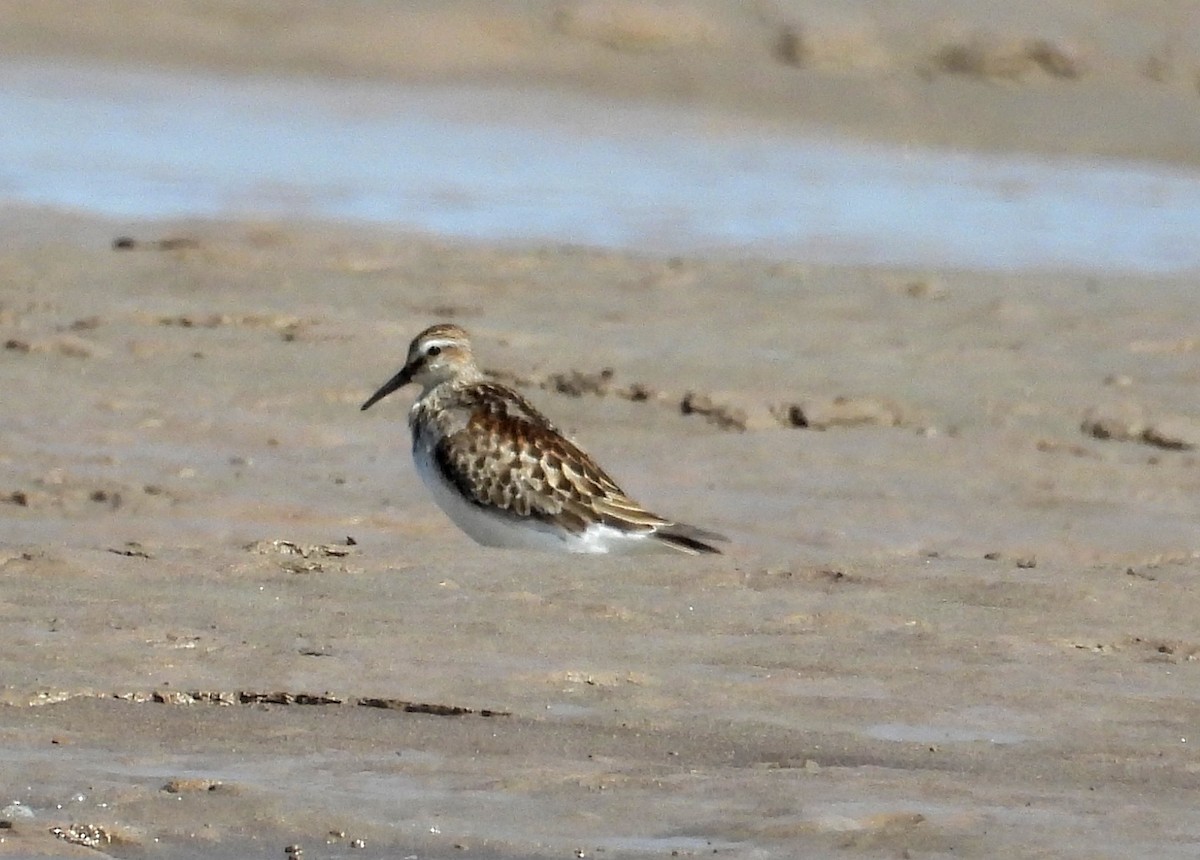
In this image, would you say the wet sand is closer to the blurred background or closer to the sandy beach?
the sandy beach

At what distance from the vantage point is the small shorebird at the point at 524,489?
855 cm

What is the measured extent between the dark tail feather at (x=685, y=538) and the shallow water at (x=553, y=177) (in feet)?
20.9

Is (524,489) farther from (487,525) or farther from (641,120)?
(641,120)

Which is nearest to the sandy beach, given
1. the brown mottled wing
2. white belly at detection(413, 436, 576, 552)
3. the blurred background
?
white belly at detection(413, 436, 576, 552)

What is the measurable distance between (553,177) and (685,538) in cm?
1025

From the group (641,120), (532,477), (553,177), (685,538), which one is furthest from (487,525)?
(641,120)

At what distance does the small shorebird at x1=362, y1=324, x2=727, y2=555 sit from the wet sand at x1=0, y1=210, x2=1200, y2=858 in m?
0.29

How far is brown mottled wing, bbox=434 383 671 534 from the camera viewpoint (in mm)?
8594

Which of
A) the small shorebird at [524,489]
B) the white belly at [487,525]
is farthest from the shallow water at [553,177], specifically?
the white belly at [487,525]

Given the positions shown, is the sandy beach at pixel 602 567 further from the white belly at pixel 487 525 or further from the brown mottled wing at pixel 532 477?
the brown mottled wing at pixel 532 477

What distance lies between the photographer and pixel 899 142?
21719 mm

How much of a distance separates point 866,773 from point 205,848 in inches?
55.5

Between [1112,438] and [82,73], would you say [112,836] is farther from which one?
[82,73]

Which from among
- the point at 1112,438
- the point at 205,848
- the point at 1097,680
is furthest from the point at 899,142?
the point at 205,848
